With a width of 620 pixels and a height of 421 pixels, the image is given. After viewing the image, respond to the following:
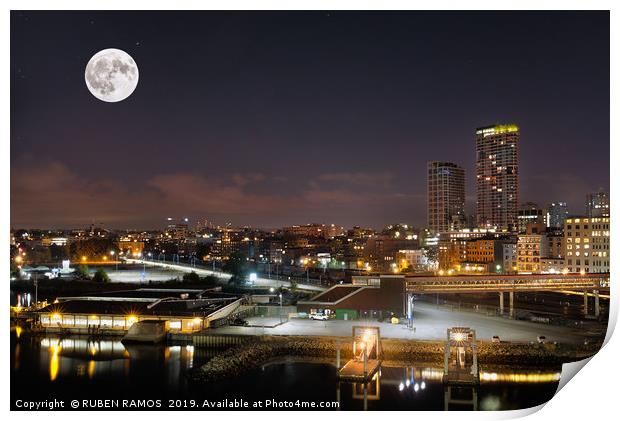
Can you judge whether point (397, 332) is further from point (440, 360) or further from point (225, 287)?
point (225, 287)

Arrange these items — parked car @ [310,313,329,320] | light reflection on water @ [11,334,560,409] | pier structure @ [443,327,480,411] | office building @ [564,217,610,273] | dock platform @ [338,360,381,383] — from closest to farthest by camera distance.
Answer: pier structure @ [443,327,480,411]
light reflection on water @ [11,334,560,409]
dock platform @ [338,360,381,383]
parked car @ [310,313,329,320]
office building @ [564,217,610,273]

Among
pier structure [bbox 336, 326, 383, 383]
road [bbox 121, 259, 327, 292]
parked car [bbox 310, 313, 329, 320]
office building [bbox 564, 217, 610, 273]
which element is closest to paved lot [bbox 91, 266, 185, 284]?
road [bbox 121, 259, 327, 292]

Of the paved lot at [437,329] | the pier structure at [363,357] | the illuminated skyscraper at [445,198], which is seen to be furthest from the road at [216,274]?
the illuminated skyscraper at [445,198]

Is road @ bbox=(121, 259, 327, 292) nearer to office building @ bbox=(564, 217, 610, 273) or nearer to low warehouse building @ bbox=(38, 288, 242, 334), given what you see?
low warehouse building @ bbox=(38, 288, 242, 334)

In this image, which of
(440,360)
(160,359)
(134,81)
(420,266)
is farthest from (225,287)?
(420,266)

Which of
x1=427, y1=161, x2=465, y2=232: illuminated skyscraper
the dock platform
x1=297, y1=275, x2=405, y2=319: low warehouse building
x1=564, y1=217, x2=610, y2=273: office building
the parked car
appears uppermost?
x1=427, y1=161, x2=465, y2=232: illuminated skyscraper
